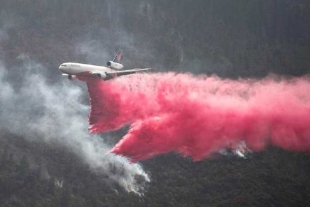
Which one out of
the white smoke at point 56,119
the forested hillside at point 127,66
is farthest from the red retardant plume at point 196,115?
the white smoke at point 56,119

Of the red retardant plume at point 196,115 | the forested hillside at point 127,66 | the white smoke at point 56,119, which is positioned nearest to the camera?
the red retardant plume at point 196,115

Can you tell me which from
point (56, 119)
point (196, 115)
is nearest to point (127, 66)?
point (56, 119)

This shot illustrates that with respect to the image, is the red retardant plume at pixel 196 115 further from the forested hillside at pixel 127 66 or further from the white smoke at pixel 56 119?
the white smoke at pixel 56 119

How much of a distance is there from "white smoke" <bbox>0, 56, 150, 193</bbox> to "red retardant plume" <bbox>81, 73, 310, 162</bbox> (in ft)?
87.5

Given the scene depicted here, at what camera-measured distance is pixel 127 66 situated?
12175 cm

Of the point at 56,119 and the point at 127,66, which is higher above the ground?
the point at 127,66

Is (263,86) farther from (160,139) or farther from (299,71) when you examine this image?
(299,71)

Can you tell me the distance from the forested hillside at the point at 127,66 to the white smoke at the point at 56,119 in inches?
8.2

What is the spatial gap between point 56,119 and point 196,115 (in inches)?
1695

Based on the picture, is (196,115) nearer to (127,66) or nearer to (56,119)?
(56,119)

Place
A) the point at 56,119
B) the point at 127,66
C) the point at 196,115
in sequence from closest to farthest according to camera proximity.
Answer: the point at 196,115 → the point at 56,119 → the point at 127,66

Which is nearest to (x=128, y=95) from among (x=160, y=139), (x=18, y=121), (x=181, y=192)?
(x=160, y=139)

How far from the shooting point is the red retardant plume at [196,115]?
66688 millimetres

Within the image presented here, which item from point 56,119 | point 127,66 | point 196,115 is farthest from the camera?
point 127,66
